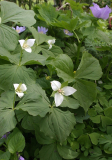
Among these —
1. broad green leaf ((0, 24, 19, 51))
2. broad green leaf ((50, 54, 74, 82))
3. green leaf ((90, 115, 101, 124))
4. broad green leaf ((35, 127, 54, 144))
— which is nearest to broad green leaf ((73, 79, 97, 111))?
broad green leaf ((50, 54, 74, 82))

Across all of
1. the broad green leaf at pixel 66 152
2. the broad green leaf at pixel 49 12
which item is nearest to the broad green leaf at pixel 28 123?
the broad green leaf at pixel 66 152

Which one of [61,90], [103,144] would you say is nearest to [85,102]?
[61,90]

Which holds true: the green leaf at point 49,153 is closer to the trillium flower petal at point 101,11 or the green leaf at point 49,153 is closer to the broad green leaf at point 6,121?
the broad green leaf at point 6,121

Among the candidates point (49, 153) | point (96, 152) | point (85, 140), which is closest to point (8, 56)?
point (49, 153)

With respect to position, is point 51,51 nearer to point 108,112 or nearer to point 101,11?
point 101,11

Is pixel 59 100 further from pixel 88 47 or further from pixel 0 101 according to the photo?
pixel 88 47

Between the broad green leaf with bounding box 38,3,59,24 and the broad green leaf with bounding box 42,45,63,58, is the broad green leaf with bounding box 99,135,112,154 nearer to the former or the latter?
the broad green leaf with bounding box 42,45,63,58
